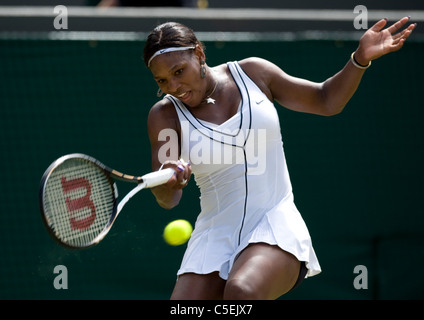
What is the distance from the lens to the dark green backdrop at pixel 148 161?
452 cm

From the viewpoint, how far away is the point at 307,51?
187 inches

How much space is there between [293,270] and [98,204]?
83 cm

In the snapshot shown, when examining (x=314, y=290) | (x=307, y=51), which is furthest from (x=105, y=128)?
(x=314, y=290)

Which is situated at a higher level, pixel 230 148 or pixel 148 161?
pixel 148 161

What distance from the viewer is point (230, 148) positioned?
9.65ft

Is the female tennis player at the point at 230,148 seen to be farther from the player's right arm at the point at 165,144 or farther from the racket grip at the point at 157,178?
the racket grip at the point at 157,178

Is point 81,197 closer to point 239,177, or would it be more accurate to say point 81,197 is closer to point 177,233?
point 239,177

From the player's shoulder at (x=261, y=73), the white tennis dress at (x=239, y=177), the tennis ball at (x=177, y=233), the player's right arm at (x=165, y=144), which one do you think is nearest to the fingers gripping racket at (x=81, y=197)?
the player's right arm at (x=165, y=144)

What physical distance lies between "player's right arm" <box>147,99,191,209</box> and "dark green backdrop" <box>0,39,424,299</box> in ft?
5.41

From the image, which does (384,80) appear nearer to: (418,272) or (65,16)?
(418,272)

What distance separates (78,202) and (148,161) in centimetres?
192

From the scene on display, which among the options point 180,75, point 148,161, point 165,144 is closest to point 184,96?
point 180,75

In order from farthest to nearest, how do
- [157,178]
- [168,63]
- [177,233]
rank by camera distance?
[177,233] → [168,63] → [157,178]

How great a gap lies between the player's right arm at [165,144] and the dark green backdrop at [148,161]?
165 cm
